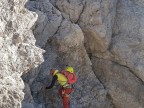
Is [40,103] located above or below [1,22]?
below

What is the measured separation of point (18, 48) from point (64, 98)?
168 inches

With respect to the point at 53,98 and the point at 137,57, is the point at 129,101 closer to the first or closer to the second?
the point at 137,57

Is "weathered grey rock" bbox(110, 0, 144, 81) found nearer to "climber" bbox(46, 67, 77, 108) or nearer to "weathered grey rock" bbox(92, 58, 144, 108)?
"weathered grey rock" bbox(92, 58, 144, 108)

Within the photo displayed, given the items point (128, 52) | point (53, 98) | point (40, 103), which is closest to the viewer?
point (40, 103)

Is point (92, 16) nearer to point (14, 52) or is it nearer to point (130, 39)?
point (130, 39)

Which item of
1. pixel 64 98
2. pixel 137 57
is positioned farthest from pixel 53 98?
pixel 137 57

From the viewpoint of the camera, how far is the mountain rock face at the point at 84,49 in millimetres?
13227

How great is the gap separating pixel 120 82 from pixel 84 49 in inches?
115

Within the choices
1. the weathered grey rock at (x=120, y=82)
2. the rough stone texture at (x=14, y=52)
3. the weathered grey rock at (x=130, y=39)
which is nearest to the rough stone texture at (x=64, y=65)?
the weathered grey rock at (x=120, y=82)

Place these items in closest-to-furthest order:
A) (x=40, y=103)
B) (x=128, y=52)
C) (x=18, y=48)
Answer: (x=18, y=48), (x=40, y=103), (x=128, y=52)

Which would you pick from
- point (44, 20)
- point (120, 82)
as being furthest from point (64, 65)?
point (120, 82)

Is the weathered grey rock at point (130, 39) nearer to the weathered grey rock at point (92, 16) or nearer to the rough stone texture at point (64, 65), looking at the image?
the weathered grey rock at point (92, 16)

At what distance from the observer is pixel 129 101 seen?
1777cm

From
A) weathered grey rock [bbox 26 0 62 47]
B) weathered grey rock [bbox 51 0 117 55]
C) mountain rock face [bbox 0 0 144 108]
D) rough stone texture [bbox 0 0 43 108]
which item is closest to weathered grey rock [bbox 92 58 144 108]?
mountain rock face [bbox 0 0 144 108]
